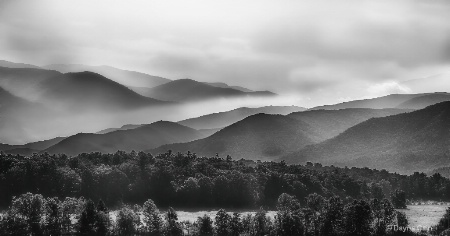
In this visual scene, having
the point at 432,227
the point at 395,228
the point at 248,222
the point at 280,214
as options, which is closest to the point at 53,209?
the point at 248,222

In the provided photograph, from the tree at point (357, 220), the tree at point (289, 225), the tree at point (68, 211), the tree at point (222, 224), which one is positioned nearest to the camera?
the tree at point (289, 225)

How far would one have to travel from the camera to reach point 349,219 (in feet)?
550

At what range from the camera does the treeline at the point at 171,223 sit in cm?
15938

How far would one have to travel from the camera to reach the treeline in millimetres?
159375

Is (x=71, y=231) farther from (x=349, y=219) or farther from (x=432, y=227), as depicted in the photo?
(x=432, y=227)

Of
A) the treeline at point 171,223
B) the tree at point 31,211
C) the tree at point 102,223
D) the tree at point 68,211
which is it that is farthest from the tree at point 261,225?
the tree at point 31,211

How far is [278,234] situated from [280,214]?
811cm

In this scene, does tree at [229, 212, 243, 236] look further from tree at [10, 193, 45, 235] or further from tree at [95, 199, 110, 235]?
tree at [10, 193, 45, 235]

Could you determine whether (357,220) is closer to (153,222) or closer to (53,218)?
(153,222)

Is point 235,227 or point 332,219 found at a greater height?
point 332,219

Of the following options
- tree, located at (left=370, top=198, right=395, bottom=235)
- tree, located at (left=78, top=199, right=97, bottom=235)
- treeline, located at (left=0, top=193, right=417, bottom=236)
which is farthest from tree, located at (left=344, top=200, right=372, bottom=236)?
tree, located at (left=78, top=199, right=97, bottom=235)

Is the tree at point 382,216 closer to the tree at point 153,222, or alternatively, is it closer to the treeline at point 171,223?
the treeline at point 171,223

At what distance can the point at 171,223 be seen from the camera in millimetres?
163375

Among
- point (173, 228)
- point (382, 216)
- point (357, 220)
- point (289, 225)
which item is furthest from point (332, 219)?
point (173, 228)
